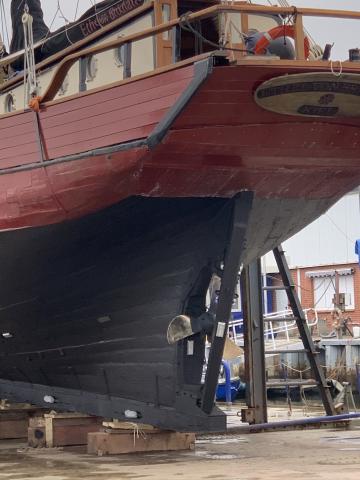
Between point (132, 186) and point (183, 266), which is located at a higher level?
point (132, 186)

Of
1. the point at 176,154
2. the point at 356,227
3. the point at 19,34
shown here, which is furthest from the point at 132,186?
the point at 356,227

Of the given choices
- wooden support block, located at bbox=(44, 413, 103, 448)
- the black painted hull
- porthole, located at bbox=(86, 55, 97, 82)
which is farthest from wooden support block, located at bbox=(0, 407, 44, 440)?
porthole, located at bbox=(86, 55, 97, 82)

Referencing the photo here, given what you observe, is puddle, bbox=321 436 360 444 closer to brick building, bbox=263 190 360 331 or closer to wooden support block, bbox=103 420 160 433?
wooden support block, bbox=103 420 160 433

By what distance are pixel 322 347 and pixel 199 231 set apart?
1704 centimetres

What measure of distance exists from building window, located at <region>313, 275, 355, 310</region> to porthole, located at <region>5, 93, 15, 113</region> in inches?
815

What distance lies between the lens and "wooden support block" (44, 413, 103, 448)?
10156 mm

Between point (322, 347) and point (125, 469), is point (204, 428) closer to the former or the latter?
point (125, 469)

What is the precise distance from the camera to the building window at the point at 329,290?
30250mm

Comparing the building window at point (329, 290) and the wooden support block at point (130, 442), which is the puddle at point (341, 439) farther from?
the building window at point (329, 290)

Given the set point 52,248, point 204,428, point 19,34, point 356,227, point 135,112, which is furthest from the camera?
point 356,227

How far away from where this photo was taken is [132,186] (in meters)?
8.67

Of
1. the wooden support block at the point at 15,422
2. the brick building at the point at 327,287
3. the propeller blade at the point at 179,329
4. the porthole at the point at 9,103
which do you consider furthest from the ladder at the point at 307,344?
the brick building at the point at 327,287

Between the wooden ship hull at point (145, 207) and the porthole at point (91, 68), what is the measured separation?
50 cm

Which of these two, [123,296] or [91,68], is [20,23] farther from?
[123,296]
